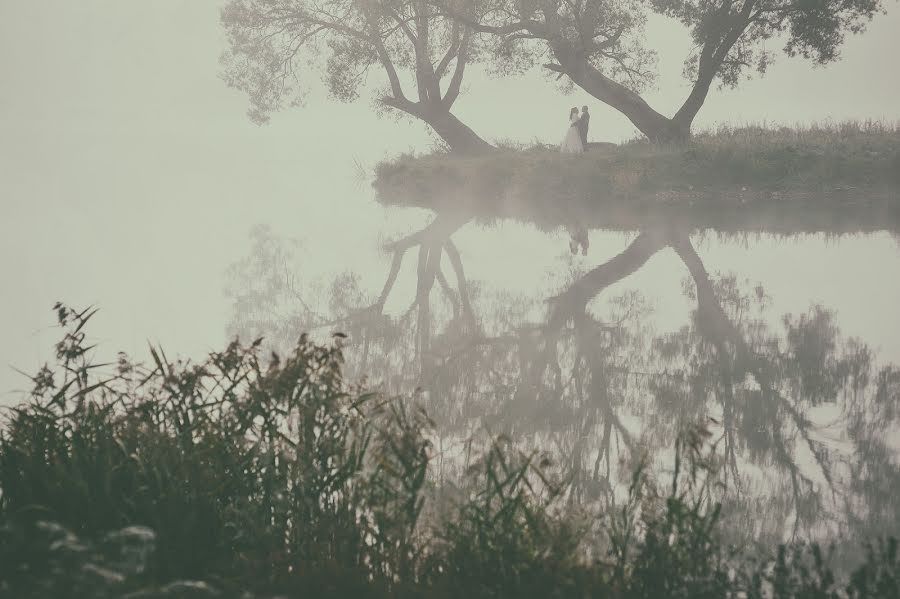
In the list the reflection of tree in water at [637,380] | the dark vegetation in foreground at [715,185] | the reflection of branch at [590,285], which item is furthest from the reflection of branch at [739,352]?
the dark vegetation in foreground at [715,185]

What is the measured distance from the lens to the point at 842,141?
2583cm

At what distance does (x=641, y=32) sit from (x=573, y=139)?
3920mm

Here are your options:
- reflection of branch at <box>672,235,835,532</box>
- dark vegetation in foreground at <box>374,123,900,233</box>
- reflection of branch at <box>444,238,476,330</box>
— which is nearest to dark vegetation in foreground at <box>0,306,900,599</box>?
reflection of branch at <box>672,235,835,532</box>

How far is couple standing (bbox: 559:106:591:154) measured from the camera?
30.1 m

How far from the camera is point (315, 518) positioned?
545 cm

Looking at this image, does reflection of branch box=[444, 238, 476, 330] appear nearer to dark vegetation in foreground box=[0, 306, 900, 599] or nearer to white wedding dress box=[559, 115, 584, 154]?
dark vegetation in foreground box=[0, 306, 900, 599]

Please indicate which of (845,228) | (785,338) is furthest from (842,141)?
(785,338)

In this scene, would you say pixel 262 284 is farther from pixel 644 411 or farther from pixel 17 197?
pixel 17 197

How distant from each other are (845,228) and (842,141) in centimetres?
622

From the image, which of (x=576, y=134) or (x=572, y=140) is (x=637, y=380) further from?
(x=576, y=134)

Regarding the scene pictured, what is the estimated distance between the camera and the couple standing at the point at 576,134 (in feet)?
98.9

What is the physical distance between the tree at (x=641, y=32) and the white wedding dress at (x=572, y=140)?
128 cm

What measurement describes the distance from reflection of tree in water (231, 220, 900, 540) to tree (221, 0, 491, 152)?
54.4 feet

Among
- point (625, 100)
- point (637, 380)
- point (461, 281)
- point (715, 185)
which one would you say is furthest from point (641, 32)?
point (637, 380)
